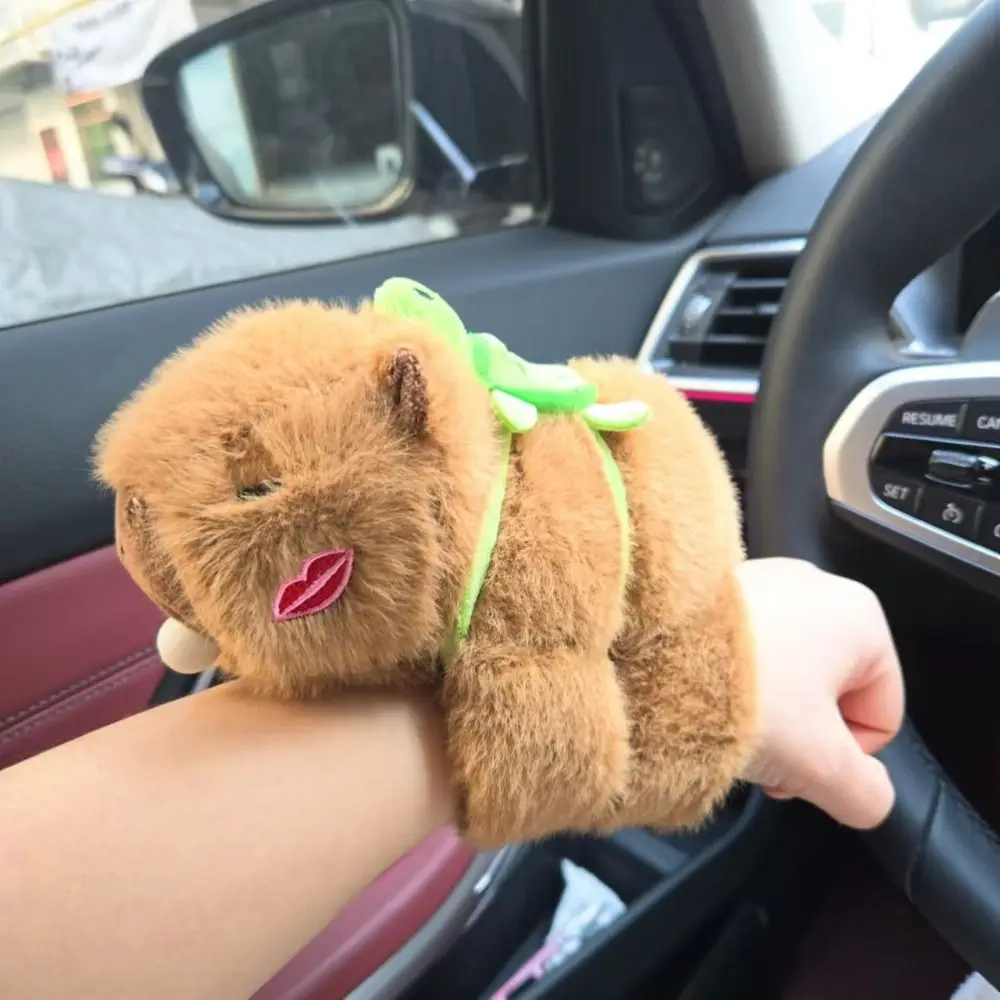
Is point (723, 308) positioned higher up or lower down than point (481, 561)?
lower down

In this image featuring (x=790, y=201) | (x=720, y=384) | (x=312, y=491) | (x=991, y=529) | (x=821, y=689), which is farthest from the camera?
(x=790, y=201)

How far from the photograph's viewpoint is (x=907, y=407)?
73 centimetres

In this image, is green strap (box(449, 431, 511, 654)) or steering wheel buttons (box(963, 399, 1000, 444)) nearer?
green strap (box(449, 431, 511, 654))

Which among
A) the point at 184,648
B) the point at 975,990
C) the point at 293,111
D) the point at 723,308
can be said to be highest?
the point at 293,111

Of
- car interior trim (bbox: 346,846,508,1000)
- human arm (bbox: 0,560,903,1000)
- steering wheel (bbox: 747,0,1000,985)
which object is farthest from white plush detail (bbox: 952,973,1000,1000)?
human arm (bbox: 0,560,903,1000)

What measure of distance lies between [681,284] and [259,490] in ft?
3.21

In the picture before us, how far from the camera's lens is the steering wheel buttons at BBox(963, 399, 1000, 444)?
0.67 metres

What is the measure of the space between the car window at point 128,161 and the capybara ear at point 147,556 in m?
0.52

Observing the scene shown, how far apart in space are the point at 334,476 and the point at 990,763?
0.81 m

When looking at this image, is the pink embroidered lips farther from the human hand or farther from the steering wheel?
the steering wheel

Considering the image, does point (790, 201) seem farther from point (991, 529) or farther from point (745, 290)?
point (991, 529)

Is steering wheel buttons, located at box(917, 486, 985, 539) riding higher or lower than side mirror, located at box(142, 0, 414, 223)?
lower

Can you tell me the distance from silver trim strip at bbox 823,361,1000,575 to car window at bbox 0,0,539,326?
1.99 ft

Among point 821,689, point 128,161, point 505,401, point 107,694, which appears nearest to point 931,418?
point 821,689
